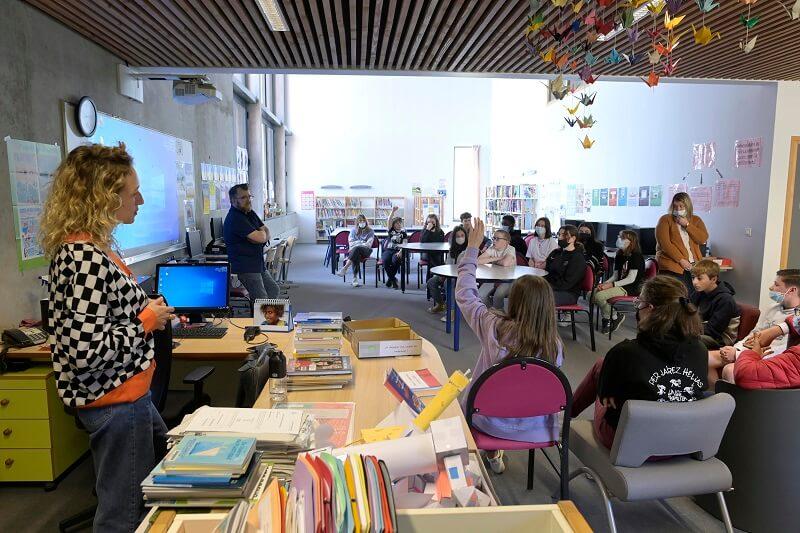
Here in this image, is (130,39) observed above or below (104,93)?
above

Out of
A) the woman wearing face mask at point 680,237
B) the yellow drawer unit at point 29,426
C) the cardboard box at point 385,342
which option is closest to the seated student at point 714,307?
the woman wearing face mask at point 680,237

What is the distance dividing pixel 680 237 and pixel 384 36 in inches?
140

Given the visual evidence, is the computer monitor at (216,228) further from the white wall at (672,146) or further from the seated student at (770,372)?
the white wall at (672,146)

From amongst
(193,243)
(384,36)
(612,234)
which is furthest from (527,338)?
(612,234)

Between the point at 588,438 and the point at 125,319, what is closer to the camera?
the point at 125,319

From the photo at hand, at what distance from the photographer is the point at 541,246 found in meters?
7.33

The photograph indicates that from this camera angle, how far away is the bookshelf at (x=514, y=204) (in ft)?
41.7

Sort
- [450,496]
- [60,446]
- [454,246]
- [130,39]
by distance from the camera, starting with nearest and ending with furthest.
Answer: [450,496]
[60,446]
[130,39]
[454,246]

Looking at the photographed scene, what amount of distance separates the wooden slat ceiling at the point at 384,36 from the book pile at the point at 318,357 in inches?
98.6

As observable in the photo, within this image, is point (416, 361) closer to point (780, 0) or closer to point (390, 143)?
point (780, 0)

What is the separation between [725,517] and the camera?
2199 mm

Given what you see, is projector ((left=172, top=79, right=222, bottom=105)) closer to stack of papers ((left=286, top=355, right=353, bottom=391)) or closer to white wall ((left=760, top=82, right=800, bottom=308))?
stack of papers ((left=286, top=355, right=353, bottom=391))

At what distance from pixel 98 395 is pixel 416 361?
137cm

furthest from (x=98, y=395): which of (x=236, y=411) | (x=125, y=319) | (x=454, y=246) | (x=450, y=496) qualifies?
(x=454, y=246)
